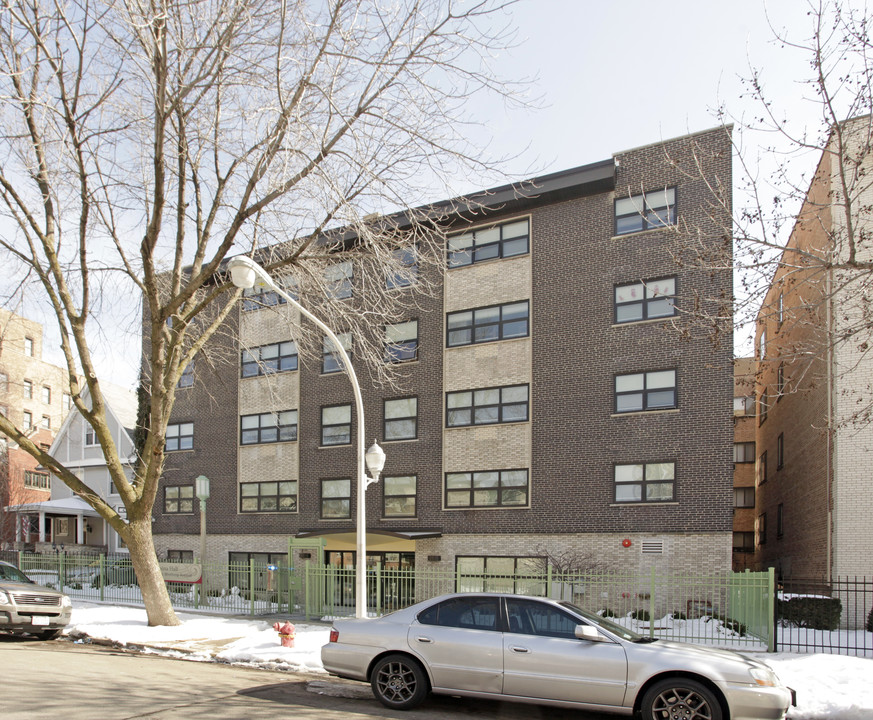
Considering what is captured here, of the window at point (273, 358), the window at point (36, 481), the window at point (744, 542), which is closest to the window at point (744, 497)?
the window at point (744, 542)

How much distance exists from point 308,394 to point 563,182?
39.2ft

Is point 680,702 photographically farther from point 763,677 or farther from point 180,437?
point 180,437

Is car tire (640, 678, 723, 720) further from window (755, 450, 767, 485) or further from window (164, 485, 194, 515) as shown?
window (755, 450, 767, 485)

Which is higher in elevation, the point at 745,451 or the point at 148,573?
the point at 745,451

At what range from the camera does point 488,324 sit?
24.6 m

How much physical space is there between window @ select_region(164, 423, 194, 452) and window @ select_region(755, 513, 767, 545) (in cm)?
2453

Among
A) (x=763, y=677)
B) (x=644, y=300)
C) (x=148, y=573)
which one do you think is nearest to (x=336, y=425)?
(x=644, y=300)

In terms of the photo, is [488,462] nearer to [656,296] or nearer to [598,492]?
[598,492]

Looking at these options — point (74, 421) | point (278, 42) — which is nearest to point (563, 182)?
point (278, 42)

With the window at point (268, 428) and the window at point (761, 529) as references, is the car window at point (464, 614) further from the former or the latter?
the window at point (761, 529)

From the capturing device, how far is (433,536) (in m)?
24.4

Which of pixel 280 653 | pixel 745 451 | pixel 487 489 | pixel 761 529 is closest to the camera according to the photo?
pixel 280 653

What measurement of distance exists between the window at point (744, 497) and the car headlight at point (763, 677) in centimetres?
3337

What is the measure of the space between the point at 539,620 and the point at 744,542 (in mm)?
34163
